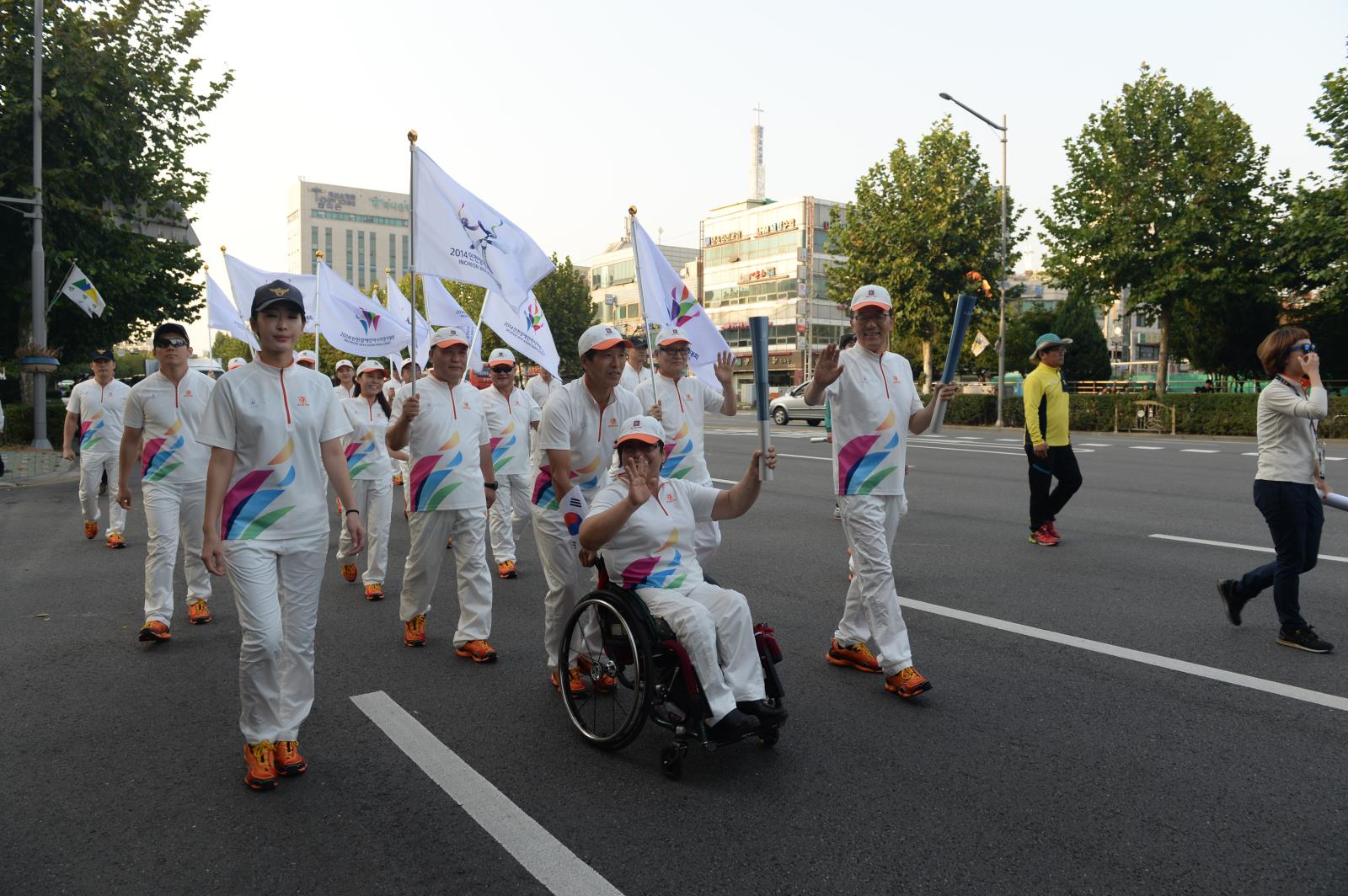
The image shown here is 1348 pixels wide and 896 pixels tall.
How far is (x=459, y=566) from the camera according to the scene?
224 inches

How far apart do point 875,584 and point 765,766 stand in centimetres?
124

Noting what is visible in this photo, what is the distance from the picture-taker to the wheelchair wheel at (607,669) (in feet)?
12.9

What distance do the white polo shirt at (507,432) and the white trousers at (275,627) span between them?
16.1ft

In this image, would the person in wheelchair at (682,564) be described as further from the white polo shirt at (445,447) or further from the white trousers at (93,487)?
the white trousers at (93,487)

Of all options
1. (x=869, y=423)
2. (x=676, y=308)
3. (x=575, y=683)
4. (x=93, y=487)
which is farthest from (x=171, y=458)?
(x=869, y=423)

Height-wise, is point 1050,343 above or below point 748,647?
above

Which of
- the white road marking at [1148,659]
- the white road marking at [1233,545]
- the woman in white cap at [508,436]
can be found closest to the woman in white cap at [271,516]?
the white road marking at [1148,659]

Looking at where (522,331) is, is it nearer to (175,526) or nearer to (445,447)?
(445,447)

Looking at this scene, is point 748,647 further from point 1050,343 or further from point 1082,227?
point 1082,227

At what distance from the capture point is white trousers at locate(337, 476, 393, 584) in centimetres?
742

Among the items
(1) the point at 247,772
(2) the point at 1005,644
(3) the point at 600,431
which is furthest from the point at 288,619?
(2) the point at 1005,644

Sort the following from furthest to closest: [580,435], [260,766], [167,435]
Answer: [167,435], [580,435], [260,766]

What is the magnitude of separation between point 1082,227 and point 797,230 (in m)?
45.2

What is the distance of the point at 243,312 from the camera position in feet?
39.9
